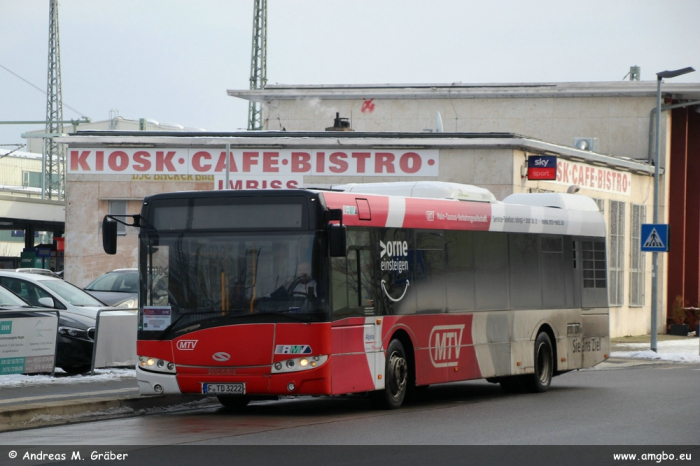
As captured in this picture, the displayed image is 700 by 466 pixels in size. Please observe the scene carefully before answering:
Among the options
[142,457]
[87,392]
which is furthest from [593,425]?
[87,392]

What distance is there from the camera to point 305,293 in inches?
521

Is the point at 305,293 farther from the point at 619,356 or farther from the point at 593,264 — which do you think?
the point at 619,356

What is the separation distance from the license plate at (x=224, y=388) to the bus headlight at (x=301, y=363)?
0.49 metres

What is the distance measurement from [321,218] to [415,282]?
2.27 metres

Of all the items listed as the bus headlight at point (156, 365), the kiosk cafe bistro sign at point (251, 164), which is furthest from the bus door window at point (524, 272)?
the kiosk cafe bistro sign at point (251, 164)

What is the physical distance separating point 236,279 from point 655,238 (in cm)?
1894

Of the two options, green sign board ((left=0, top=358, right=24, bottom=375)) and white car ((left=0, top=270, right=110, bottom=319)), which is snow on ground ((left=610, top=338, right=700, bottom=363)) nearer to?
white car ((left=0, top=270, right=110, bottom=319))

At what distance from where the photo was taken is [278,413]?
14.5 metres

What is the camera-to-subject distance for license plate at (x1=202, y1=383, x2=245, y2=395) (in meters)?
13.3

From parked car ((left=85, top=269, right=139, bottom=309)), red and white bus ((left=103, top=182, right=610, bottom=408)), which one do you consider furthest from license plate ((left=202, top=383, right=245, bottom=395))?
parked car ((left=85, top=269, right=139, bottom=309))

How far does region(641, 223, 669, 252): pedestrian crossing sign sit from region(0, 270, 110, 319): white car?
15475 millimetres

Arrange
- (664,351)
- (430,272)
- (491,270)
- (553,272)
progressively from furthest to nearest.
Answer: (664,351) → (553,272) → (491,270) → (430,272)

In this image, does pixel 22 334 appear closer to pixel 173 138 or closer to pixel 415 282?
pixel 415 282

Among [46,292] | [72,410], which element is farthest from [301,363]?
[46,292]
